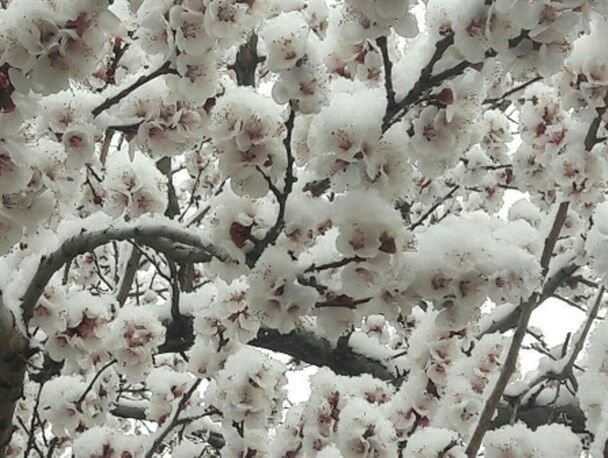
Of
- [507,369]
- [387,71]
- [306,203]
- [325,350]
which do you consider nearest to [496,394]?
[507,369]

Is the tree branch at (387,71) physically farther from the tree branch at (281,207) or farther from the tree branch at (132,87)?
the tree branch at (132,87)

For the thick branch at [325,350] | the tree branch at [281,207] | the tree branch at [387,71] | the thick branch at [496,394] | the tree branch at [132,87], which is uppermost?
the thick branch at [325,350]

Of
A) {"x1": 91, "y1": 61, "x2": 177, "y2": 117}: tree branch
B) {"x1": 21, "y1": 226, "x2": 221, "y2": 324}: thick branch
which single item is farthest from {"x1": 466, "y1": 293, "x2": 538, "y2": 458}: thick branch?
{"x1": 91, "y1": 61, "x2": 177, "y2": 117}: tree branch

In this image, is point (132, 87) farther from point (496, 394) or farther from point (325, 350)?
point (325, 350)

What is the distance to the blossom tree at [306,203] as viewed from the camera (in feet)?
6.34

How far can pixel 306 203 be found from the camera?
2.19m

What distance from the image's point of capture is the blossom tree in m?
1.93

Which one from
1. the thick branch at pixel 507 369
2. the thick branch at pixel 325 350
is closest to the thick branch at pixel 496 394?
the thick branch at pixel 507 369

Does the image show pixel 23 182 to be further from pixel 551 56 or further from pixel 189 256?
pixel 551 56

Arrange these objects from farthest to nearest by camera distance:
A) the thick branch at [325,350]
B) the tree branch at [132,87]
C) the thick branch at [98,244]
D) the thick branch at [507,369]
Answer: the thick branch at [325,350] → the thick branch at [98,244] → the tree branch at [132,87] → the thick branch at [507,369]

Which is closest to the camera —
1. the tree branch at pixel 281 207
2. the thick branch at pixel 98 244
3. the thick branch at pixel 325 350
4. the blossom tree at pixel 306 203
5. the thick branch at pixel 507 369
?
the blossom tree at pixel 306 203

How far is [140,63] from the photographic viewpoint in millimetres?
3691

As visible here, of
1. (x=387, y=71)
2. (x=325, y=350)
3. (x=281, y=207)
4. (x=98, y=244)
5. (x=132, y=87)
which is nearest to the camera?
(x=387, y=71)

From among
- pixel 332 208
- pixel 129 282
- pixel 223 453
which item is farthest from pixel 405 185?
pixel 129 282
